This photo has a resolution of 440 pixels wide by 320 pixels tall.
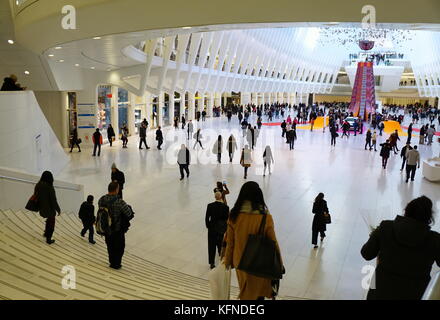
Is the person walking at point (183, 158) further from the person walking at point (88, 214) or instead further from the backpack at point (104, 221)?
the backpack at point (104, 221)

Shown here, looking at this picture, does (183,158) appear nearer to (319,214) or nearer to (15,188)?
(15,188)

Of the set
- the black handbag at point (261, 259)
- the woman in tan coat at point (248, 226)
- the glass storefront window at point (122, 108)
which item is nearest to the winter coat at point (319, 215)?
the woman in tan coat at point (248, 226)

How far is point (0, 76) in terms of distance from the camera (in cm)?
1655

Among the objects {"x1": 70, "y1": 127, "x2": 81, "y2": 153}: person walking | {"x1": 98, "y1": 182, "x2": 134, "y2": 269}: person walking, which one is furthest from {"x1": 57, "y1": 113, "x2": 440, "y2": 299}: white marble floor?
{"x1": 98, "y1": 182, "x2": 134, "y2": 269}: person walking

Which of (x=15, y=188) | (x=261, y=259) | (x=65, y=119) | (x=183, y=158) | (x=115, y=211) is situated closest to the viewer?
(x=261, y=259)

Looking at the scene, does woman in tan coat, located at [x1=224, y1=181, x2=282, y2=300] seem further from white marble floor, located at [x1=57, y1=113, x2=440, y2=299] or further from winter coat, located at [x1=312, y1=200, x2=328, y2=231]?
winter coat, located at [x1=312, y1=200, x2=328, y2=231]

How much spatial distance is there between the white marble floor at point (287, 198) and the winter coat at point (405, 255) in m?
3.14

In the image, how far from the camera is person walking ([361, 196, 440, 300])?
8.63 feet

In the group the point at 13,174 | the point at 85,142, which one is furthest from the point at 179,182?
the point at 85,142

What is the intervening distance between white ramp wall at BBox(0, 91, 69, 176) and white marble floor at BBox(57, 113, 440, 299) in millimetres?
995

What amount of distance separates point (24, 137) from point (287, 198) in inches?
280

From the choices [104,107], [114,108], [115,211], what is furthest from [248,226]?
[114,108]

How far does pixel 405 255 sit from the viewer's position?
2.65m

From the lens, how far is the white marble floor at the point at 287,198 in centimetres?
677
